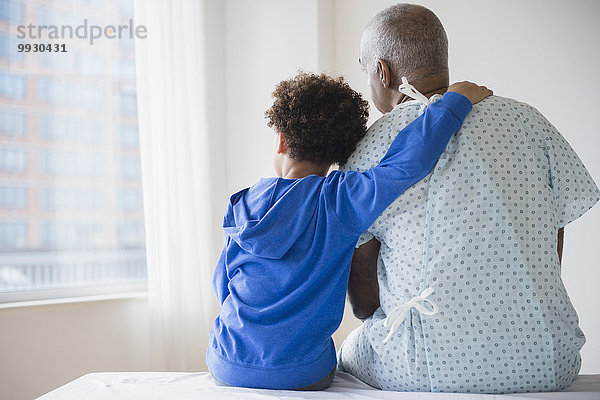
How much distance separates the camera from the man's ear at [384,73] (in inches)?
53.6

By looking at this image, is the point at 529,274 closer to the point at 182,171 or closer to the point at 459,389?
the point at 459,389

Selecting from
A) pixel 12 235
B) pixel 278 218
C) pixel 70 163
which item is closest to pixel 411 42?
Result: pixel 278 218

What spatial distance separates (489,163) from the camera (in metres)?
1.14

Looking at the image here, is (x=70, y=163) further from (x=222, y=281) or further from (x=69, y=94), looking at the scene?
(x=222, y=281)

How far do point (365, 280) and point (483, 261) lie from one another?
318 mm

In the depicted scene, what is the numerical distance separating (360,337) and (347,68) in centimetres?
191

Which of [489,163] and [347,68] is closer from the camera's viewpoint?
[489,163]

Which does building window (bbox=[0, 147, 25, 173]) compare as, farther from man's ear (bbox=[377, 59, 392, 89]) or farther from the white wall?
man's ear (bbox=[377, 59, 392, 89])

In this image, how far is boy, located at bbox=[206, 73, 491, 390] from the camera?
1152mm

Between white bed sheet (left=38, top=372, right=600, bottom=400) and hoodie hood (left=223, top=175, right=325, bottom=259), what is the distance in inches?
12.0

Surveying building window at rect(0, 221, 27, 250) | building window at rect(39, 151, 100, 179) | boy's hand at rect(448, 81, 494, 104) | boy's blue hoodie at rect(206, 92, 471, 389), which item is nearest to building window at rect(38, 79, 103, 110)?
building window at rect(39, 151, 100, 179)

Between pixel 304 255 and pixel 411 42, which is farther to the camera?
pixel 411 42

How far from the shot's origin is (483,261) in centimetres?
112

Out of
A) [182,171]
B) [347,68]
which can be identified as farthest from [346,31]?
[182,171]
